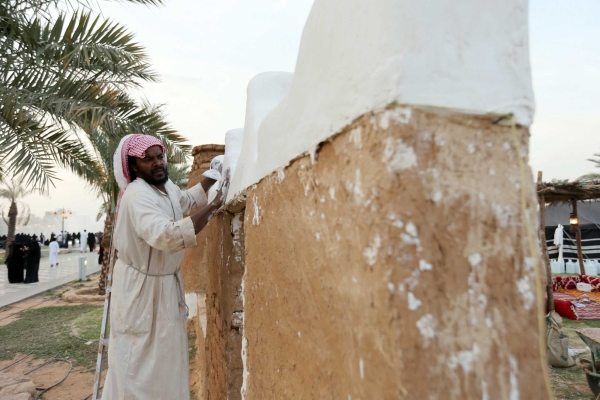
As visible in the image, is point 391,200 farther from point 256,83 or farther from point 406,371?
point 256,83

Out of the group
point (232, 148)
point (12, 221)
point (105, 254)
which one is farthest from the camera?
point (12, 221)

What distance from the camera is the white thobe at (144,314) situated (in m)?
2.45

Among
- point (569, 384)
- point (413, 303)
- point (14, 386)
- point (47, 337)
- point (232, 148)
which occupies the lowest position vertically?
point (569, 384)

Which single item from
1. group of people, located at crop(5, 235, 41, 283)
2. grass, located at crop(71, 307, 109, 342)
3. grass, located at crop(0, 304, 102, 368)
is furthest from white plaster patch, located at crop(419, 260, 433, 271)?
group of people, located at crop(5, 235, 41, 283)

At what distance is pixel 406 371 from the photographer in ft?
2.40

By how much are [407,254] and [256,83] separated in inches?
76.2

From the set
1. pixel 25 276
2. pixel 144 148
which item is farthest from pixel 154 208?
pixel 25 276

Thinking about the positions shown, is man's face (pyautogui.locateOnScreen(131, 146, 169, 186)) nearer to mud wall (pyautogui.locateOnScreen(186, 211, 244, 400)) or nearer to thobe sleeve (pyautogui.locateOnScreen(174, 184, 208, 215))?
thobe sleeve (pyautogui.locateOnScreen(174, 184, 208, 215))

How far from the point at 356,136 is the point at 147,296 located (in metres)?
2.07

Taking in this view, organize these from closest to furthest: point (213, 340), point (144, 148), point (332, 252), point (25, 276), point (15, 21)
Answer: point (332, 252) → point (144, 148) → point (213, 340) → point (15, 21) → point (25, 276)

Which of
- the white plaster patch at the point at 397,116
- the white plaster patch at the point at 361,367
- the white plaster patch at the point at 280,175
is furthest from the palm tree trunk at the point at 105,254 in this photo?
the white plaster patch at the point at 397,116

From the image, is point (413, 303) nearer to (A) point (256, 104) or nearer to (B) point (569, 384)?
(A) point (256, 104)

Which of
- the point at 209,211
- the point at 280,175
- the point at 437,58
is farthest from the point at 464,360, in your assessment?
the point at 209,211

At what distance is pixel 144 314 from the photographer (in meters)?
2.52
